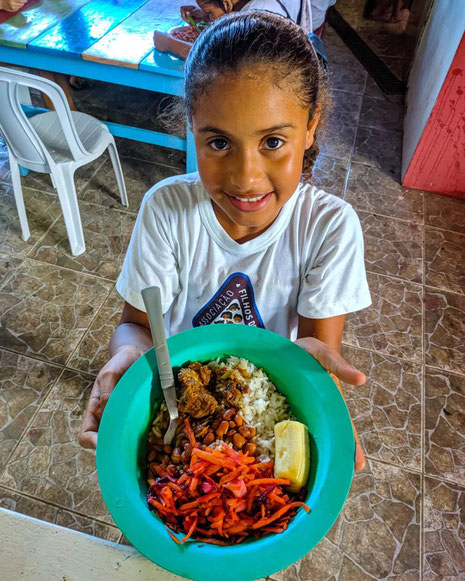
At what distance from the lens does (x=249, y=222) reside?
0.91 metres

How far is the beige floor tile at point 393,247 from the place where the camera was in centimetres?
228

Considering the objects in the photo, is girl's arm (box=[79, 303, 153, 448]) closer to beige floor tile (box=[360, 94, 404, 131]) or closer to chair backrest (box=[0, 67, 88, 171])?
chair backrest (box=[0, 67, 88, 171])

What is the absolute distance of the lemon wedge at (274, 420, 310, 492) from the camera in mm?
697

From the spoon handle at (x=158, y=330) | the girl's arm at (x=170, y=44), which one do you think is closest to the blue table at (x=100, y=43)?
the girl's arm at (x=170, y=44)

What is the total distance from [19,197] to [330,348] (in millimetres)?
1962

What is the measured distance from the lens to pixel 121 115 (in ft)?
9.88

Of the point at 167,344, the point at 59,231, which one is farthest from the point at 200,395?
the point at 59,231

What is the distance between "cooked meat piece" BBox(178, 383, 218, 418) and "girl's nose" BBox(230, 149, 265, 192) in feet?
1.25

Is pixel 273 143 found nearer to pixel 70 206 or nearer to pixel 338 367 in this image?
pixel 338 367

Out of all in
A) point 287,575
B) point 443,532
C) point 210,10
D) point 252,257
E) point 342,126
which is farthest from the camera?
point 342,126

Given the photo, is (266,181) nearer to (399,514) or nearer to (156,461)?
(156,461)

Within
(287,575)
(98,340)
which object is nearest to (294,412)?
(287,575)

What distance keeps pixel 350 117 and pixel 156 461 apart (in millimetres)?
3128

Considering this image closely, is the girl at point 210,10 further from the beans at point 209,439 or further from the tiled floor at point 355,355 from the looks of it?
the beans at point 209,439
